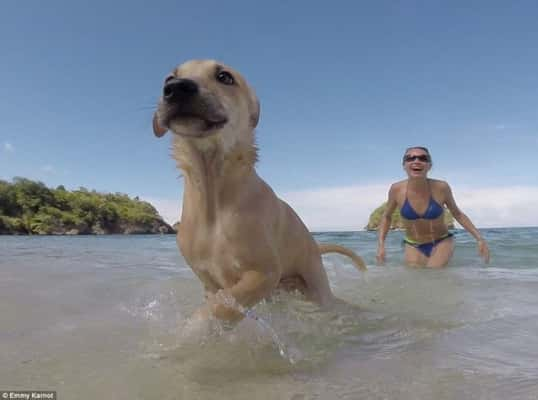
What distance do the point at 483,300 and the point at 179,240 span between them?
3.05 meters

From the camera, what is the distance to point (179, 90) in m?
2.38

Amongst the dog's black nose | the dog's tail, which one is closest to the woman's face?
the dog's tail

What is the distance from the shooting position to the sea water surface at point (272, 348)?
182 centimetres

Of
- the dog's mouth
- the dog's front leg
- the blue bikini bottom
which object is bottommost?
the dog's front leg

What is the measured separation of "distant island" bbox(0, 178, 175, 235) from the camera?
6538cm

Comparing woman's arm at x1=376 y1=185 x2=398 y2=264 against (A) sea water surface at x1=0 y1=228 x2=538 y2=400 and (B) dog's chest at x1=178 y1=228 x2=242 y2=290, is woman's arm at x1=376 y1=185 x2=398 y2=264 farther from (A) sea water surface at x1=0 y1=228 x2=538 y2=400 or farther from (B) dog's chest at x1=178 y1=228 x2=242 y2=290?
(B) dog's chest at x1=178 y1=228 x2=242 y2=290

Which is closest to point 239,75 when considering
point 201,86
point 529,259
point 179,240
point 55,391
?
point 201,86

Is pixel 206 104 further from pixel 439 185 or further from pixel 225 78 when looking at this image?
pixel 439 185

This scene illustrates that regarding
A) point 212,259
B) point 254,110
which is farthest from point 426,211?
point 212,259

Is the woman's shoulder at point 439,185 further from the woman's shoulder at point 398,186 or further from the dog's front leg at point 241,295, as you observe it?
the dog's front leg at point 241,295

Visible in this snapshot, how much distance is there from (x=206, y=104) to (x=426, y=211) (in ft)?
18.9

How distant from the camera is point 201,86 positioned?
248cm

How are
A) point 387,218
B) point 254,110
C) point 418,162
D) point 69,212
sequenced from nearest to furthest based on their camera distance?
point 254,110
point 418,162
point 387,218
point 69,212

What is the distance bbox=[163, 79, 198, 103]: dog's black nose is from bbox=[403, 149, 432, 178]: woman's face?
212 inches
